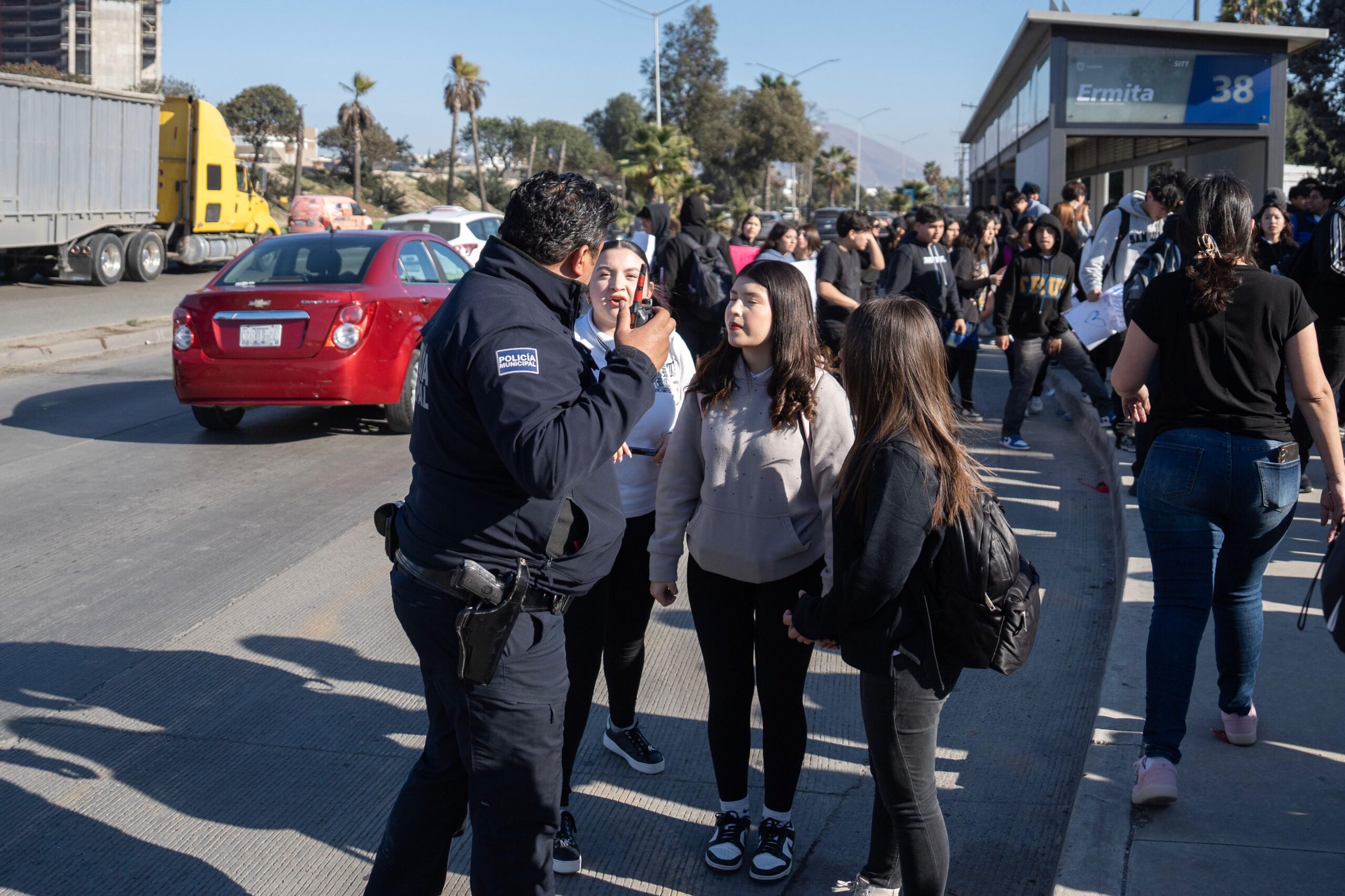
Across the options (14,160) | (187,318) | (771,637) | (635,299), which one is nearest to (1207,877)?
(771,637)

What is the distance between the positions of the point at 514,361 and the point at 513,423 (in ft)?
0.43

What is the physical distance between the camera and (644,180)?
53844 mm

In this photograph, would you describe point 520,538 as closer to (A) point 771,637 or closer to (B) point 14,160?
(A) point 771,637

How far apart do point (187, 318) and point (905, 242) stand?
534 centimetres

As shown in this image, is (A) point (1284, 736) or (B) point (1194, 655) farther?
(A) point (1284, 736)

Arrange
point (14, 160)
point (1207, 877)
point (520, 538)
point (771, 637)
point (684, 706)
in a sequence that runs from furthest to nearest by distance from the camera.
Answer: point (14, 160)
point (684, 706)
point (771, 637)
point (1207, 877)
point (520, 538)

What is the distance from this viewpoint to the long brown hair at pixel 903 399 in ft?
8.82

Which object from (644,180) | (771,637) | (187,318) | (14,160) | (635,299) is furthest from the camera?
(644,180)

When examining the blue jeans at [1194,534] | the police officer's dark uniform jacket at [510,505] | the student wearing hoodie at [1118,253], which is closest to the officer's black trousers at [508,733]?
the police officer's dark uniform jacket at [510,505]

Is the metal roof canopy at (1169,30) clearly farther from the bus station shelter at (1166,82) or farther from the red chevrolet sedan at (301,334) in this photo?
the red chevrolet sedan at (301,334)

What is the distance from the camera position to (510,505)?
2.57 m

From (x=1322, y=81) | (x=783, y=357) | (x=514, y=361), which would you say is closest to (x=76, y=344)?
(x=783, y=357)

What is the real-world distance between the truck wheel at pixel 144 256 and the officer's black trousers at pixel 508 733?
22.3 metres

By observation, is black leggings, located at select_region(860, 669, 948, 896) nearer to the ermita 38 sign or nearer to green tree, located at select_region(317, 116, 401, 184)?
the ermita 38 sign
